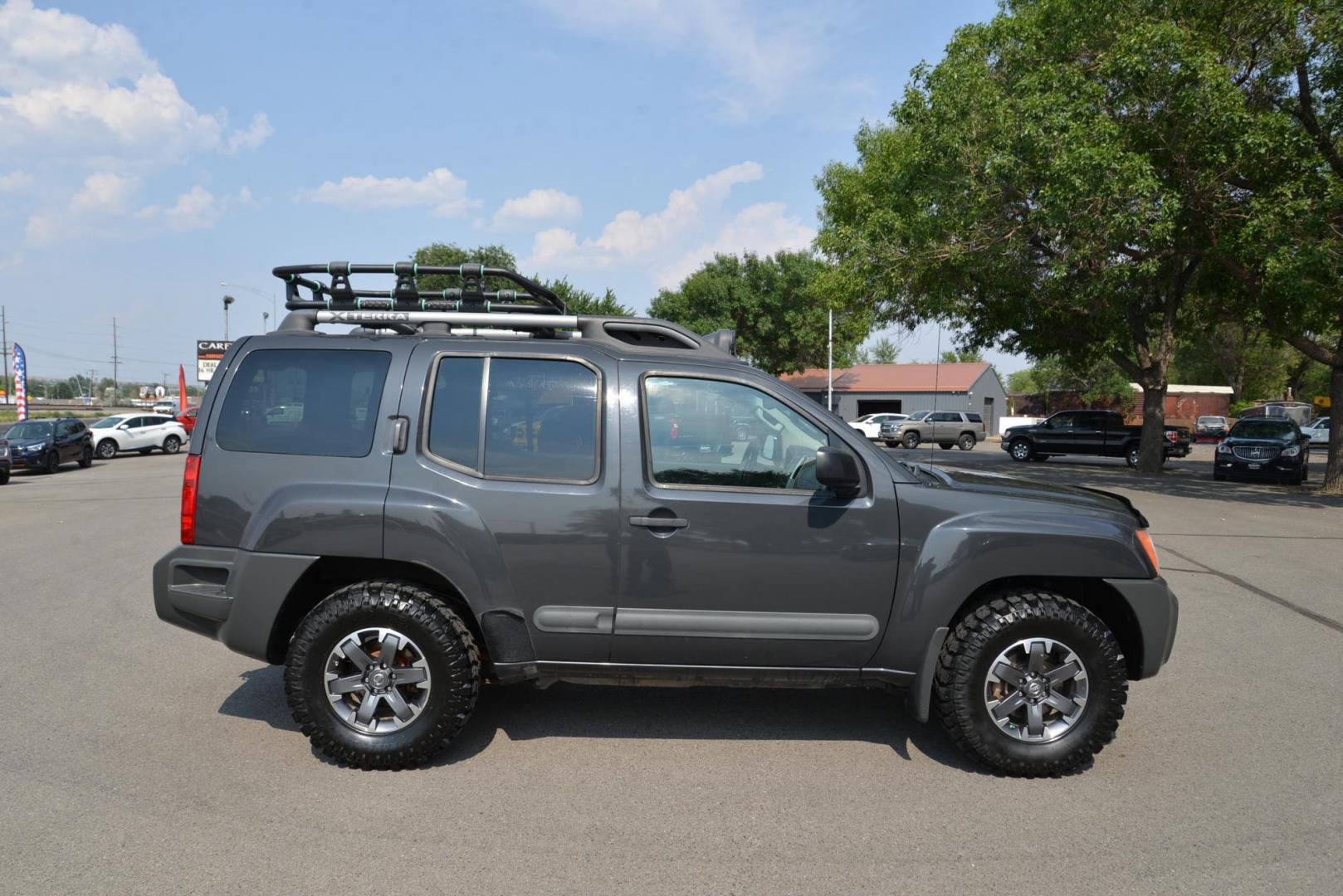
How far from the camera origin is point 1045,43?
1766cm

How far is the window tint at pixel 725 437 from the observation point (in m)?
3.93

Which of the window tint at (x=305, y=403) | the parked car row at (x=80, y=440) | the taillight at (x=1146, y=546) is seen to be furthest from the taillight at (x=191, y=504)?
the parked car row at (x=80, y=440)

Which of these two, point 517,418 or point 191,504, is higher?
point 517,418

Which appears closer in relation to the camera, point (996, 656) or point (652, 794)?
point (652, 794)

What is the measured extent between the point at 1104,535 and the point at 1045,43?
56.2 feet

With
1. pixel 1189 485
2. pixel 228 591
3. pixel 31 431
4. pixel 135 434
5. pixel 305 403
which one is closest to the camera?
pixel 228 591

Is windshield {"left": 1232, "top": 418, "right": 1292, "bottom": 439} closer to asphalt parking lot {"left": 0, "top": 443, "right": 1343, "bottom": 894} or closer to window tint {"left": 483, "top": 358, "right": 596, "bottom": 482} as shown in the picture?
asphalt parking lot {"left": 0, "top": 443, "right": 1343, "bottom": 894}

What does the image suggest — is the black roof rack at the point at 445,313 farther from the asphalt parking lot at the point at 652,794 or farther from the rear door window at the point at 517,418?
the asphalt parking lot at the point at 652,794

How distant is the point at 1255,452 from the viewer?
21.0 metres

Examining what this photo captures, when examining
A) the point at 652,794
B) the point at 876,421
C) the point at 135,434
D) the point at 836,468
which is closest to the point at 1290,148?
the point at 836,468

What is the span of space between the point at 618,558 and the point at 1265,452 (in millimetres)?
22405

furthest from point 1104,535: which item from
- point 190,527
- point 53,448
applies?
point 53,448

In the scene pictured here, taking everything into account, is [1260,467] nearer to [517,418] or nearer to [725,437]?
[725,437]

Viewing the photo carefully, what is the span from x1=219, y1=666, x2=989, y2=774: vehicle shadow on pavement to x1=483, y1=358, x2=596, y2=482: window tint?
1.43 m
